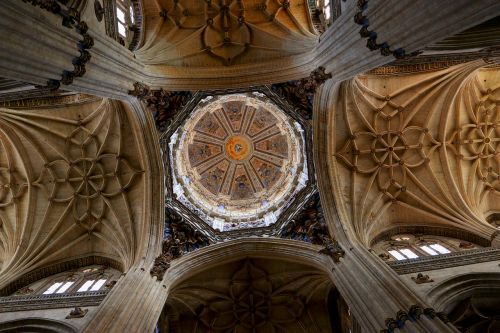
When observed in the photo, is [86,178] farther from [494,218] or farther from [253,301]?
[494,218]

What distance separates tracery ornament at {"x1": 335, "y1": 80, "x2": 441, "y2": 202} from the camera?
1686cm

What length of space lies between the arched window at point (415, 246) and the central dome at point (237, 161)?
465 cm

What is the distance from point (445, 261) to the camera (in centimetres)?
1209

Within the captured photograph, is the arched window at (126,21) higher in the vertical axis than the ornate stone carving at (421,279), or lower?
higher

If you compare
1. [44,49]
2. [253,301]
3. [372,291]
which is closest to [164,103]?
[44,49]

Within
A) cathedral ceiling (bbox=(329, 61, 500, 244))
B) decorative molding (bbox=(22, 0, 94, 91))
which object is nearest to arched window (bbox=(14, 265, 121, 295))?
decorative molding (bbox=(22, 0, 94, 91))

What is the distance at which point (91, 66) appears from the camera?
890cm

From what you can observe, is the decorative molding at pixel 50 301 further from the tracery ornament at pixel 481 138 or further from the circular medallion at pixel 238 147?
the tracery ornament at pixel 481 138

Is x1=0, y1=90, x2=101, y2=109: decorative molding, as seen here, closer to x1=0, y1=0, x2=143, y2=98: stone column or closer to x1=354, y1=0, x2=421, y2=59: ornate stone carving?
x1=0, y1=0, x2=143, y2=98: stone column

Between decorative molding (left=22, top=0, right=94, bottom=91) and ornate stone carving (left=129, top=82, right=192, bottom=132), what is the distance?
524 centimetres

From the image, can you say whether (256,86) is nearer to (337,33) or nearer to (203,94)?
(203,94)

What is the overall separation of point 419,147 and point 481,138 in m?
2.87

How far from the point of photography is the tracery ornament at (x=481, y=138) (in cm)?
1691

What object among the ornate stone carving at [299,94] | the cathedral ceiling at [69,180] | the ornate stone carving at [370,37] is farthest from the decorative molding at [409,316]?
the cathedral ceiling at [69,180]
